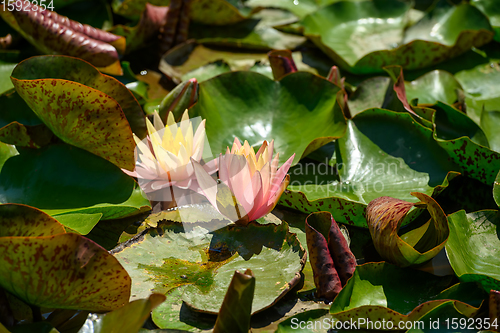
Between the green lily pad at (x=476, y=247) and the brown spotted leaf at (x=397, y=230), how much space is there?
0.06 meters

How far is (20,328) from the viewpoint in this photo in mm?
986

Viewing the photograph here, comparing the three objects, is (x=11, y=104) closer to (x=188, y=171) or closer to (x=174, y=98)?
(x=174, y=98)

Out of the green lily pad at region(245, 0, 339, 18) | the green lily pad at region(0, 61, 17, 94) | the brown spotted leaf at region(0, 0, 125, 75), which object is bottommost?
the green lily pad at region(245, 0, 339, 18)

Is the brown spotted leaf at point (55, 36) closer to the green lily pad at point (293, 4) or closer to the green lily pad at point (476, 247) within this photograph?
the green lily pad at point (293, 4)

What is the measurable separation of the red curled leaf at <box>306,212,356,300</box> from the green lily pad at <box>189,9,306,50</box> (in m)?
1.50

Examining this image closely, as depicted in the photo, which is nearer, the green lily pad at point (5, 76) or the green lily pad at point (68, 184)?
the green lily pad at point (68, 184)

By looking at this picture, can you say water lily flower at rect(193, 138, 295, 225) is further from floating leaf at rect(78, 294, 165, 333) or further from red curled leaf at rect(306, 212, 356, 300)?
floating leaf at rect(78, 294, 165, 333)

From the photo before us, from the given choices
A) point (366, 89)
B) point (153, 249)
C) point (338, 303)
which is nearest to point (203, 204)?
point (153, 249)

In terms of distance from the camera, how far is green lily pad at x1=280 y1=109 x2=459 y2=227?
4.57ft

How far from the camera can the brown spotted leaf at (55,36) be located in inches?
68.9

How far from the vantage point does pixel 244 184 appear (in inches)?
48.3

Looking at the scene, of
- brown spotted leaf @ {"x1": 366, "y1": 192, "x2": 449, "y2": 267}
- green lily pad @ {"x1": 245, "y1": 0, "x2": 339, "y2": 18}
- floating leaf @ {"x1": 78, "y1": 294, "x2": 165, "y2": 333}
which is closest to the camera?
floating leaf @ {"x1": 78, "y1": 294, "x2": 165, "y2": 333}

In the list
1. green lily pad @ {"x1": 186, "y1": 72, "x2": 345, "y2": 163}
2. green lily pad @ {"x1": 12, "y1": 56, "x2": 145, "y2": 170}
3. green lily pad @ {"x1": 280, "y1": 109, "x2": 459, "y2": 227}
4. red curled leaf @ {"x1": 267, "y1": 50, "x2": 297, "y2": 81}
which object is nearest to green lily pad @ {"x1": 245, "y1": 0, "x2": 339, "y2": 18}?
red curled leaf @ {"x1": 267, "y1": 50, "x2": 297, "y2": 81}

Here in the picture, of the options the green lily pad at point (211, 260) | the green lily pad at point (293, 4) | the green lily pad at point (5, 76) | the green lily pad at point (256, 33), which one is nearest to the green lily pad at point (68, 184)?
the green lily pad at point (211, 260)
